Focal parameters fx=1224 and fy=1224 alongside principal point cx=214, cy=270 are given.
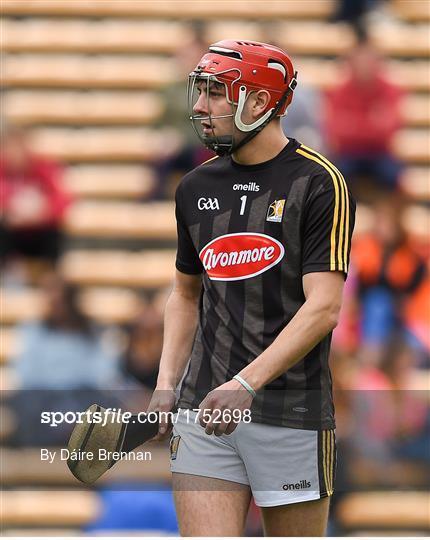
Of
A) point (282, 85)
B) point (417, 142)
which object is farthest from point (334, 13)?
point (282, 85)

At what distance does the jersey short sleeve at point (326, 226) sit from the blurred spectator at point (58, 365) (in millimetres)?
3168

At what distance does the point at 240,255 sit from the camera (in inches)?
142

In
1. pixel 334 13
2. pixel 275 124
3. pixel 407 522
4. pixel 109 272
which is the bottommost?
pixel 407 522

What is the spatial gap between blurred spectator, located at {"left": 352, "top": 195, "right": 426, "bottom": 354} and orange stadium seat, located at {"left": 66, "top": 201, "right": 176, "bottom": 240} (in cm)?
159

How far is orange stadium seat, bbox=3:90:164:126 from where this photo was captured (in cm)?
A: 898

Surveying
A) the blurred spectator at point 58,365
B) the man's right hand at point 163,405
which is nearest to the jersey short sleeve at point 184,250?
the man's right hand at point 163,405

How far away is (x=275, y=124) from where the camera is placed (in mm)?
3689

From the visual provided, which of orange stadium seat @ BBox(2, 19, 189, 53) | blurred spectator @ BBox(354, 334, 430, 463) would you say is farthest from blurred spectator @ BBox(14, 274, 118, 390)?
orange stadium seat @ BBox(2, 19, 189, 53)

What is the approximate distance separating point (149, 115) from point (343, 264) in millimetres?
5612

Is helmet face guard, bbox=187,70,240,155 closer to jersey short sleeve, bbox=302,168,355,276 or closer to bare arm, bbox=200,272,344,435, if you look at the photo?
jersey short sleeve, bbox=302,168,355,276

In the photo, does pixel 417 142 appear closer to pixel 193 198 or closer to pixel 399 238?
pixel 399 238

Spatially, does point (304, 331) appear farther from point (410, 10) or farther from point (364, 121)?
point (410, 10)

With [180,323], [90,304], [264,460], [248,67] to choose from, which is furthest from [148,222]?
[264,460]

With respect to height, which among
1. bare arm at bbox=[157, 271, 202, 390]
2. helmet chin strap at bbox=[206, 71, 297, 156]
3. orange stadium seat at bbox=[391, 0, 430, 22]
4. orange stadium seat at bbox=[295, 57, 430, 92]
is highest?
helmet chin strap at bbox=[206, 71, 297, 156]
